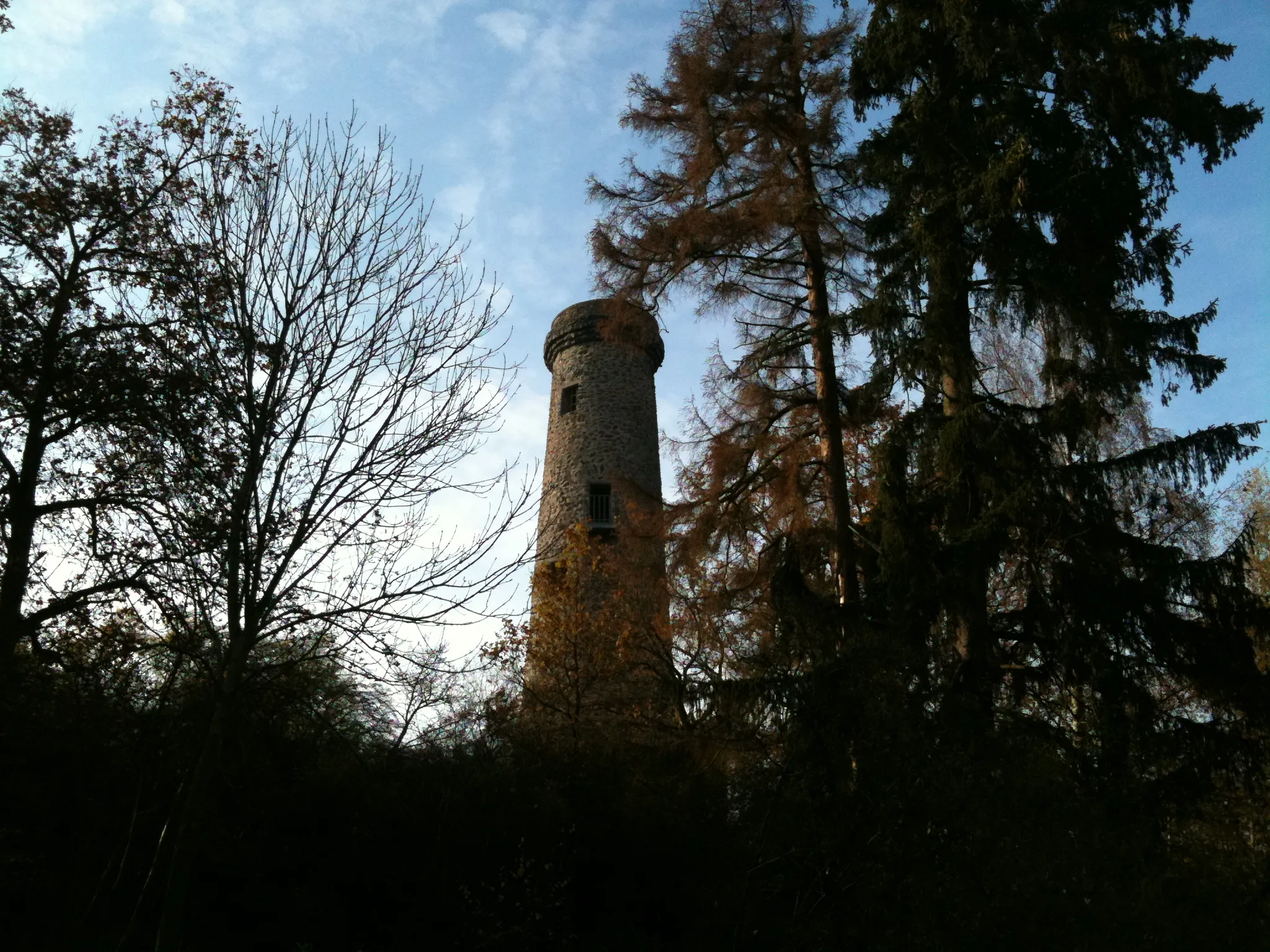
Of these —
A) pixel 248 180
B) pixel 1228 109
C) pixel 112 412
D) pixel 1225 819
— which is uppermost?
pixel 1228 109

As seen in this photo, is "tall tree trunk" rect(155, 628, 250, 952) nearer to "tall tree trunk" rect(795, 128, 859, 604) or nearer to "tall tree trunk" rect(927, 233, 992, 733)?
"tall tree trunk" rect(927, 233, 992, 733)

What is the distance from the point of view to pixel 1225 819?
781 centimetres

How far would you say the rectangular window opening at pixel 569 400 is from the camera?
65.0 ft

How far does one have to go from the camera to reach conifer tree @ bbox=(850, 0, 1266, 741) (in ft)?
24.2

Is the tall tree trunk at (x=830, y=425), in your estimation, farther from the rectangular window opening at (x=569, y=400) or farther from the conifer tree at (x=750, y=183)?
the rectangular window opening at (x=569, y=400)

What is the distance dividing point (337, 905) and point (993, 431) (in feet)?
25.1

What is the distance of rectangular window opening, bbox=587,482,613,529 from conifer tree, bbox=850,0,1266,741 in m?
9.48

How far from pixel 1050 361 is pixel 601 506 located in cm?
1130

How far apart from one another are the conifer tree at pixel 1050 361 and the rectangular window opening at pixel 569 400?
35.5 ft

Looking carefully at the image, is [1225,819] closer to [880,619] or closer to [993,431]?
[880,619]

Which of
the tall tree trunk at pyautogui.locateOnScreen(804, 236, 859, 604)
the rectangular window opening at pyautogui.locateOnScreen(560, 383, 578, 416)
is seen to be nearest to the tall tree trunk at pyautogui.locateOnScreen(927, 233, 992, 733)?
the tall tree trunk at pyautogui.locateOnScreen(804, 236, 859, 604)

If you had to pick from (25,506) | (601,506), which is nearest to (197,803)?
(25,506)

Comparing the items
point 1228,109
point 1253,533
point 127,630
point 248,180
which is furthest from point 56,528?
point 1228,109

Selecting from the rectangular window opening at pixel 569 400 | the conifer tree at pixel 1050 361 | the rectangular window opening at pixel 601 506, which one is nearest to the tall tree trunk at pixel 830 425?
the conifer tree at pixel 1050 361
